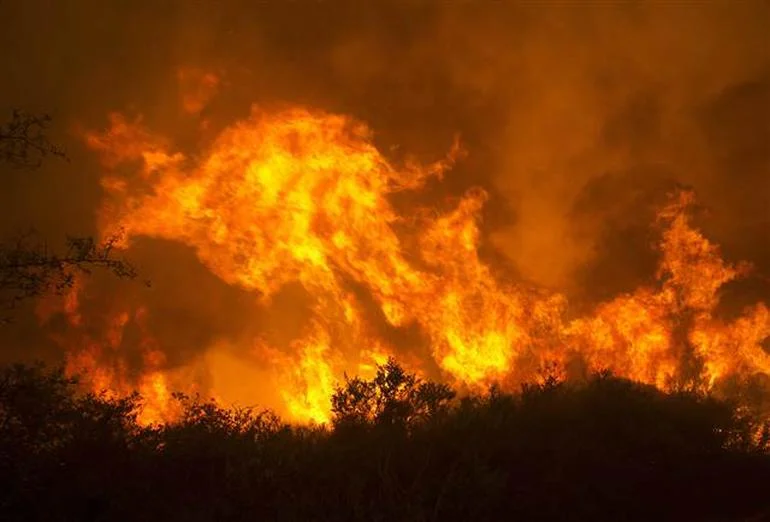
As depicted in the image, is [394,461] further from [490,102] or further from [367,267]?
[490,102]

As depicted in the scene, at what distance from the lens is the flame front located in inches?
607

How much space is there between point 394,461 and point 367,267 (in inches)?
323

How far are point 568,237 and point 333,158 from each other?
7.84m

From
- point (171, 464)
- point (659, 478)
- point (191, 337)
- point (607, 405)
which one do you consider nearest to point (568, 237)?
point (607, 405)

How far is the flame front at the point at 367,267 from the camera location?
15430mm

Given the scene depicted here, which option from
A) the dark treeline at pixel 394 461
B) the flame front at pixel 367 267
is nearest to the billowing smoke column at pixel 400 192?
the flame front at pixel 367 267

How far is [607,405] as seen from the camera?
1088 centimetres

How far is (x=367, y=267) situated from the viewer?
1647 cm

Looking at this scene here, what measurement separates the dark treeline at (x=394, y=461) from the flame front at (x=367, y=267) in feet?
13.5

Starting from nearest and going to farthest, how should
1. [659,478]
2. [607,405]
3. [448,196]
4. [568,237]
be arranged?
[659,478], [607,405], [448,196], [568,237]

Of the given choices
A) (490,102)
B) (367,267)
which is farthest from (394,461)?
(490,102)

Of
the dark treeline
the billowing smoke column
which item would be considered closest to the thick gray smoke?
the billowing smoke column

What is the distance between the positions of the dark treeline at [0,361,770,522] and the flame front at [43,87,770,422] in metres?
4.10

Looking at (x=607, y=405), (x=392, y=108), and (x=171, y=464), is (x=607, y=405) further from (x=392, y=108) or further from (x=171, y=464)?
(x=392, y=108)
